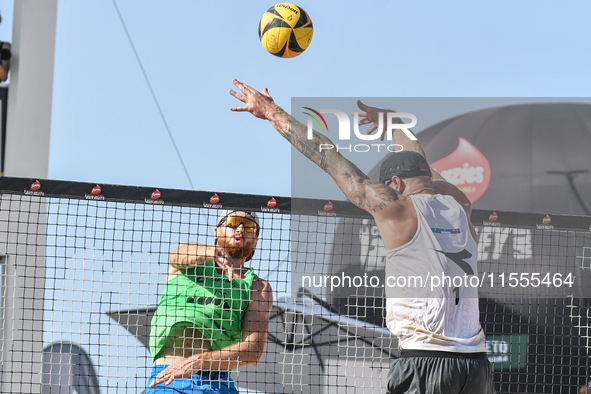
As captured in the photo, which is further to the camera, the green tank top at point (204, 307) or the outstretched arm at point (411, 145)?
the green tank top at point (204, 307)

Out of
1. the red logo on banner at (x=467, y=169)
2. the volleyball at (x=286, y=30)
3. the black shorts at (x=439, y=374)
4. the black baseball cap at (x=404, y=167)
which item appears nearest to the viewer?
the black shorts at (x=439, y=374)

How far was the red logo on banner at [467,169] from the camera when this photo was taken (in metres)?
11.6

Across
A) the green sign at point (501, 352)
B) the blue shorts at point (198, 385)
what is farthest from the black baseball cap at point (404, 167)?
the green sign at point (501, 352)

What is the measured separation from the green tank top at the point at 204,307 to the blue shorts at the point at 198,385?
7.7 inches

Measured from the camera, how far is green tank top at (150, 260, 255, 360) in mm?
3838

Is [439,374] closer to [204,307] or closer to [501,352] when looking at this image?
[204,307]

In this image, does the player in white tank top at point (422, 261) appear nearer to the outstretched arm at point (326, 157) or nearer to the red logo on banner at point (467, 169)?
the outstretched arm at point (326, 157)

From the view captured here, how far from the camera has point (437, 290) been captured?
328cm

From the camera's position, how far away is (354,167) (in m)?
3.67

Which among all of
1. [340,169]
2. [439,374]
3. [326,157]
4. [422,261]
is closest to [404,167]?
[340,169]

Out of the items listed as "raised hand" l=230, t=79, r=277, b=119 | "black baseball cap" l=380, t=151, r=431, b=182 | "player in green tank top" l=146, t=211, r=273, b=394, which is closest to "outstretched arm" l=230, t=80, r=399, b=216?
"raised hand" l=230, t=79, r=277, b=119

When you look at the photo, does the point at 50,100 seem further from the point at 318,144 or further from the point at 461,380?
the point at 461,380

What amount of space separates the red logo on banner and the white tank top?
26.9 ft

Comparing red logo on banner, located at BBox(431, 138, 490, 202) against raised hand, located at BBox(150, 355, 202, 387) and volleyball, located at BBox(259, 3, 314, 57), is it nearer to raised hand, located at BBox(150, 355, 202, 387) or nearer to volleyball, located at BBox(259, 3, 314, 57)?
volleyball, located at BBox(259, 3, 314, 57)
